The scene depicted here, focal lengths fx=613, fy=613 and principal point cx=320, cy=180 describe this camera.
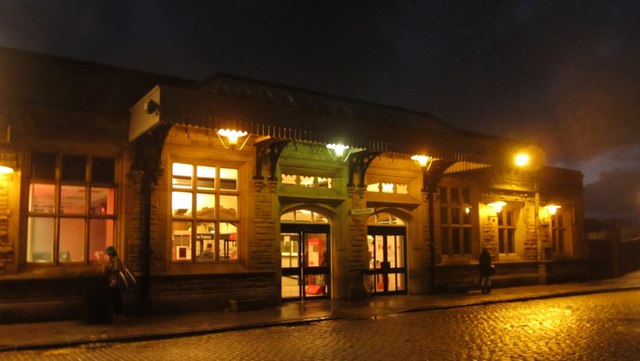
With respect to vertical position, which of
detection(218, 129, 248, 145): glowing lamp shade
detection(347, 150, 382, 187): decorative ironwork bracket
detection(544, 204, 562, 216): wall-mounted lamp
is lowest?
detection(544, 204, 562, 216): wall-mounted lamp

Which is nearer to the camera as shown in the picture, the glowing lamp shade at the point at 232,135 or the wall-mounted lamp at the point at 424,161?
the glowing lamp shade at the point at 232,135

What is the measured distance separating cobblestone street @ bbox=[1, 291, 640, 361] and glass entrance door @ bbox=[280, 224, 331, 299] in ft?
12.4

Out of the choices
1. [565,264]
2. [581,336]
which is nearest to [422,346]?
[581,336]

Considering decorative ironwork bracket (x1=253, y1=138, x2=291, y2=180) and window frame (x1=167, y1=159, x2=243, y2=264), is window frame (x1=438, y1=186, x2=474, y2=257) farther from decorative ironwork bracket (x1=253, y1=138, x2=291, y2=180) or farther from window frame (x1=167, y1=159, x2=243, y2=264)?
window frame (x1=167, y1=159, x2=243, y2=264)

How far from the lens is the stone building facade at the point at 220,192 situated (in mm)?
13750

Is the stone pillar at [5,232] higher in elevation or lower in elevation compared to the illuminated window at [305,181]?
lower

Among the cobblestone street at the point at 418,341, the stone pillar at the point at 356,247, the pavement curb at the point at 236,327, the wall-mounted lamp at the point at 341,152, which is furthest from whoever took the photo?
the stone pillar at the point at 356,247

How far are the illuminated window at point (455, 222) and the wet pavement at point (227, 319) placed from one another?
66.9 inches

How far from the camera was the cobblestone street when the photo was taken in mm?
9805

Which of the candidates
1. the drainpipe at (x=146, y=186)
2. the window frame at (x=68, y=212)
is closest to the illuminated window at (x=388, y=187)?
the drainpipe at (x=146, y=186)

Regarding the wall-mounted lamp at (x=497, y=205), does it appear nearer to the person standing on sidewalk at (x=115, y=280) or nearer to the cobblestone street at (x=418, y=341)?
the cobblestone street at (x=418, y=341)

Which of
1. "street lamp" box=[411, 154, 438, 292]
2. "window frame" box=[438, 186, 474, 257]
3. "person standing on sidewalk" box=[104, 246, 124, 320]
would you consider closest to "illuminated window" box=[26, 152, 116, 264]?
"person standing on sidewalk" box=[104, 246, 124, 320]

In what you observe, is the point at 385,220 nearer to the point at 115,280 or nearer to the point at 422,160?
the point at 422,160

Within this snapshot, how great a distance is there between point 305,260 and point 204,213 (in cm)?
348
